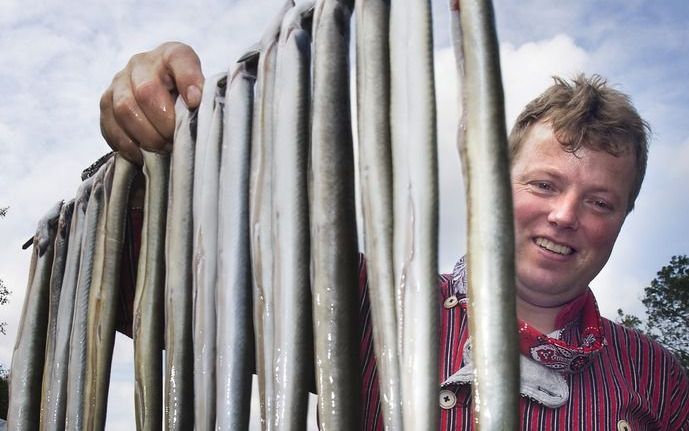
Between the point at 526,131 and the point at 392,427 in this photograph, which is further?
the point at 526,131

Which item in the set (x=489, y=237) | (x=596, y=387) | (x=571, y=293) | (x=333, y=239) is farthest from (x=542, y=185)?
(x=489, y=237)

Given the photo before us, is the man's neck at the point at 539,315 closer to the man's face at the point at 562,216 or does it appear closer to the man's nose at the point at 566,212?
the man's face at the point at 562,216

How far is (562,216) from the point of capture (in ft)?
10.6

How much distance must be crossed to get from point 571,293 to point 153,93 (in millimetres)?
1863

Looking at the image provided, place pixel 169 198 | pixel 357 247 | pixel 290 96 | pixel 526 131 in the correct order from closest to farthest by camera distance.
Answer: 1. pixel 357 247
2. pixel 290 96
3. pixel 169 198
4. pixel 526 131

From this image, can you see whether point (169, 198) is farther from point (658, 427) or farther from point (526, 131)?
point (658, 427)

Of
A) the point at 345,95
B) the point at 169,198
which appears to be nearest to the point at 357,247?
the point at 345,95

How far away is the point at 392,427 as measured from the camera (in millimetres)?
1441

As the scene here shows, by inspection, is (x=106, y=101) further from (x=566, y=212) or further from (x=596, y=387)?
(x=596, y=387)

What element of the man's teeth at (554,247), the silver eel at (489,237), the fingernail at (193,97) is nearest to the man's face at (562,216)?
the man's teeth at (554,247)

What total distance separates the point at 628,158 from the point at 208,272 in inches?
80.0

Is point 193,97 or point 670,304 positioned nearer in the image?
point 193,97

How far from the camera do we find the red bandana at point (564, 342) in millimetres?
3018

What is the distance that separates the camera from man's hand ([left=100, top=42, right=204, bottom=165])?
93.8 inches
